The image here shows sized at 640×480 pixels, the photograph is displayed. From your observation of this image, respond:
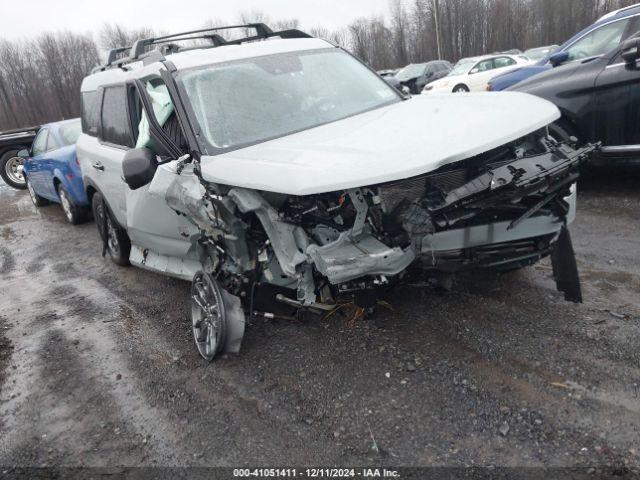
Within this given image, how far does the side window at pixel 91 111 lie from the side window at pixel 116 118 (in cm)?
21

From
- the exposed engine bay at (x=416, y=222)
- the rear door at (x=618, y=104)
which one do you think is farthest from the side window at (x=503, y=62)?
the exposed engine bay at (x=416, y=222)

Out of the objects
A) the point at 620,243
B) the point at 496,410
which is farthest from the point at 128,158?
the point at 620,243

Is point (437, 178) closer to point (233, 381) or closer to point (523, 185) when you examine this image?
point (523, 185)

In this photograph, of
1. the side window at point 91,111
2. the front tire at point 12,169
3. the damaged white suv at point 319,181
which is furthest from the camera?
the front tire at point 12,169

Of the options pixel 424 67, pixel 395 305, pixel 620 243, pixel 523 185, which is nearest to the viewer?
pixel 523 185

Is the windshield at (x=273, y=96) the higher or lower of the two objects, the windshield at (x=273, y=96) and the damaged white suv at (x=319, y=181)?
the higher

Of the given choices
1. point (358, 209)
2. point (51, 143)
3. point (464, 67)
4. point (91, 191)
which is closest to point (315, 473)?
point (358, 209)

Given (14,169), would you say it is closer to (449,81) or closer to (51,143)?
(51,143)

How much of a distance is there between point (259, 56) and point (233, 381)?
98.5 inches

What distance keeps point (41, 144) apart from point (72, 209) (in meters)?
1.83

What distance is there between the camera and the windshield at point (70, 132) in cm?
823

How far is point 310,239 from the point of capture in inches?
114

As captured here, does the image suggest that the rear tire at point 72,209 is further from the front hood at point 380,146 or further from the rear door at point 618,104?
the rear door at point 618,104

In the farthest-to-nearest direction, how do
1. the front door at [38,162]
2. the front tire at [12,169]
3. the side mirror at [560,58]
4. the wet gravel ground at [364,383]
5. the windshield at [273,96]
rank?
the front tire at [12,169]
the front door at [38,162]
the side mirror at [560,58]
the windshield at [273,96]
the wet gravel ground at [364,383]
